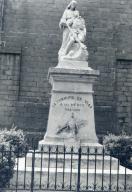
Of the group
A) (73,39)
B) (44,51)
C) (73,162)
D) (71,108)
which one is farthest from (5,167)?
(44,51)

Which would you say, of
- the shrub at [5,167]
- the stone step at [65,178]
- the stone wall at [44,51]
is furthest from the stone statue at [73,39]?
the stone wall at [44,51]

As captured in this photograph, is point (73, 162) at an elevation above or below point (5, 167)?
above

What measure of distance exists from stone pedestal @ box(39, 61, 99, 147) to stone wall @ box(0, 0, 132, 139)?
6032 millimetres

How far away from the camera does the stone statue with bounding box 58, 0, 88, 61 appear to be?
11.1m

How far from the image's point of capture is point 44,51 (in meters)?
17.2

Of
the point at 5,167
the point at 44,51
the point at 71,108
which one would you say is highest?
the point at 44,51

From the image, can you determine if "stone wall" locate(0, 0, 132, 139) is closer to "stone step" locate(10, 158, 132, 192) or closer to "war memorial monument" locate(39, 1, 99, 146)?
"war memorial monument" locate(39, 1, 99, 146)

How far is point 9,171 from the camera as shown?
8.19 metres

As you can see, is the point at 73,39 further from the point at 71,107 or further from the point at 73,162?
the point at 73,162

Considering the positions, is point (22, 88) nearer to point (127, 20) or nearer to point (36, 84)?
point (36, 84)

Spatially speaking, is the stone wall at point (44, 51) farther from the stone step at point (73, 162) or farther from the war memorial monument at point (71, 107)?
the stone step at point (73, 162)

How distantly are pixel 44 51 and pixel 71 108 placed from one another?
694 cm

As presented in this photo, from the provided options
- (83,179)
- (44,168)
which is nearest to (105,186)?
(83,179)

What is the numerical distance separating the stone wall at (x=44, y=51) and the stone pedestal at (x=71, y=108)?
237 inches
